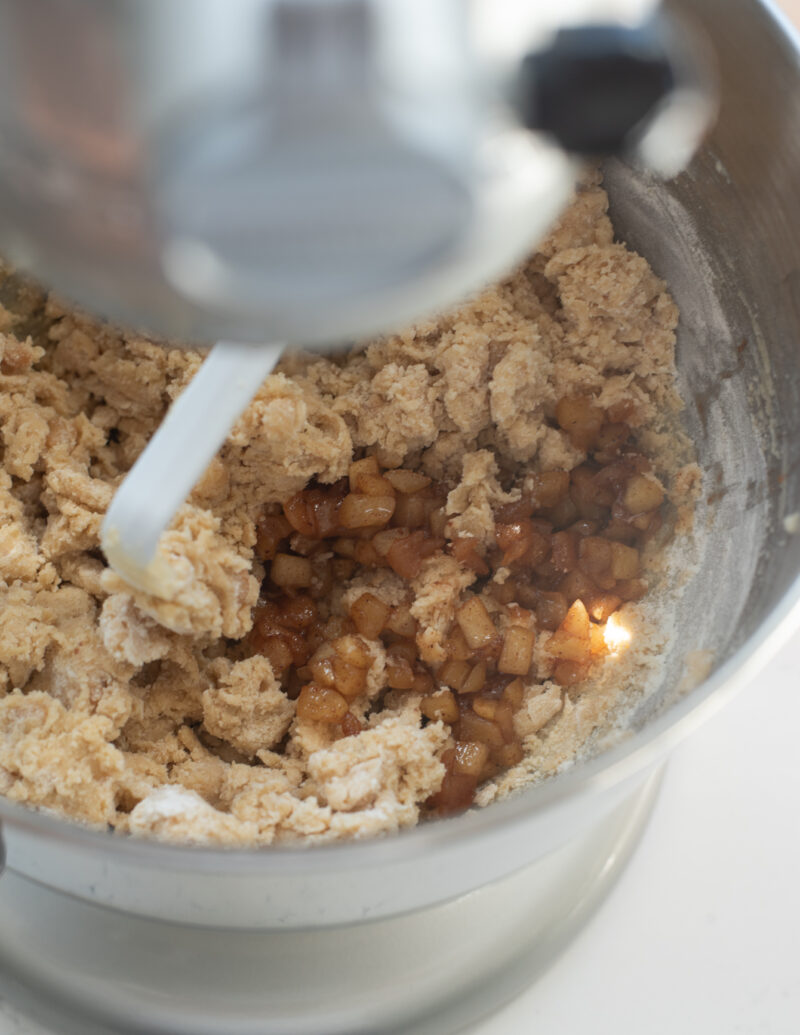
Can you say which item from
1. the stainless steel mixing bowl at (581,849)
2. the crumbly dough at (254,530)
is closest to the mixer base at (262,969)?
the stainless steel mixing bowl at (581,849)

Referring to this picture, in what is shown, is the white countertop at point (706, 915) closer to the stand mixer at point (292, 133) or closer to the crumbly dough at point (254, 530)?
the crumbly dough at point (254, 530)

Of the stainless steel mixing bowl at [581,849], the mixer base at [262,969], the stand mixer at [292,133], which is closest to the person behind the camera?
the stand mixer at [292,133]

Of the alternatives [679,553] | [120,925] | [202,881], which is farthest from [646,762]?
[120,925]

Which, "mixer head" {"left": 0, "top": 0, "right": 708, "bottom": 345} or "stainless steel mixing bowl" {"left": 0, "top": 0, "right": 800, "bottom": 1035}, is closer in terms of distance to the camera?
"mixer head" {"left": 0, "top": 0, "right": 708, "bottom": 345}

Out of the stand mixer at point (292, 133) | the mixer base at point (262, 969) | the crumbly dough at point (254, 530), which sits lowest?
the mixer base at point (262, 969)

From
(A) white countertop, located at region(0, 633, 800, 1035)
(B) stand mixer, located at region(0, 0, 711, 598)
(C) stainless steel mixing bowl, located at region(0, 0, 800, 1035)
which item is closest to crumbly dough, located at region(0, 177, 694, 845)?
(C) stainless steel mixing bowl, located at region(0, 0, 800, 1035)

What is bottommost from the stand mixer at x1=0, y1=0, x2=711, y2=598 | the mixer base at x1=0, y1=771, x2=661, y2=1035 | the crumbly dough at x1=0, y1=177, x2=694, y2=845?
the mixer base at x1=0, y1=771, x2=661, y2=1035

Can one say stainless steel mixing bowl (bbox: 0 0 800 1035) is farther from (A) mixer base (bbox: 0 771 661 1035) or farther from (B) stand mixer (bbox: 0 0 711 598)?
(B) stand mixer (bbox: 0 0 711 598)
